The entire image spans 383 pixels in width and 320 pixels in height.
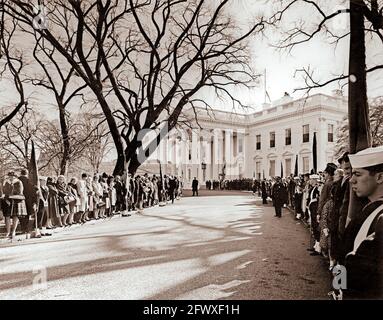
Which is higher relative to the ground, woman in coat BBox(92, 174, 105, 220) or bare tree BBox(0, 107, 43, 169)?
bare tree BBox(0, 107, 43, 169)

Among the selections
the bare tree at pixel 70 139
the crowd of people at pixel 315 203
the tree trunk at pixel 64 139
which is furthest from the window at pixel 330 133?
the tree trunk at pixel 64 139

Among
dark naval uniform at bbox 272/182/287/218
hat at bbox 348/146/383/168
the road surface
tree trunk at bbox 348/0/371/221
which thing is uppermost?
tree trunk at bbox 348/0/371/221

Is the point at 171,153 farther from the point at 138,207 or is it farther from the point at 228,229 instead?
the point at 228,229

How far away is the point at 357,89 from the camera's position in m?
5.06

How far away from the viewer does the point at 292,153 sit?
51.8ft

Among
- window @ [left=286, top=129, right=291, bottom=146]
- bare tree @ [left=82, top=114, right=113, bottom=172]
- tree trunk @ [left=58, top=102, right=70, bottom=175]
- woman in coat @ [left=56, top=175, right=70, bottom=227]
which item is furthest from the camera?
window @ [left=286, top=129, right=291, bottom=146]

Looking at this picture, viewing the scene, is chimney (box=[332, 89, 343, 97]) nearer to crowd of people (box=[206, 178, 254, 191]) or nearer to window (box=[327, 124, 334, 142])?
window (box=[327, 124, 334, 142])

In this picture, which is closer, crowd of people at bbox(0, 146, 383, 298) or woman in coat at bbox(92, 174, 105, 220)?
crowd of people at bbox(0, 146, 383, 298)

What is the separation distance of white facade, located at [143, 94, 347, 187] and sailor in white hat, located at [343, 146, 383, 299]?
518cm

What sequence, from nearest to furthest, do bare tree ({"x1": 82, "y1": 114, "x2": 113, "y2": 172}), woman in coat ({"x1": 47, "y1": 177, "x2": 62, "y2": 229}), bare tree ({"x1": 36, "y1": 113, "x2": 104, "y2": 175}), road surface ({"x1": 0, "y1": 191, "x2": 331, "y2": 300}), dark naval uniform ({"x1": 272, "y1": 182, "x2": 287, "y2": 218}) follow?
road surface ({"x1": 0, "y1": 191, "x2": 331, "y2": 300})
woman in coat ({"x1": 47, "y1": 177, "x2": 62, "y2": 229})
dark naval uniform ({"x1": 272, "y1": 182, "x2": 287, "y2": 218})
bare tree ({"x1": 36, "y1": 113, "x2": 104, "y2": 175})
bare tree ({"x1": 82, "y1": 114, "x2": 113, "y2": 172})

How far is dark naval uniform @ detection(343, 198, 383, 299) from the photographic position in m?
1.67

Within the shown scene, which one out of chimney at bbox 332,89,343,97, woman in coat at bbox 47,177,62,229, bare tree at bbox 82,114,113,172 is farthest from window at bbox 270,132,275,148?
woman in coat at bbox 47,177,62,229
